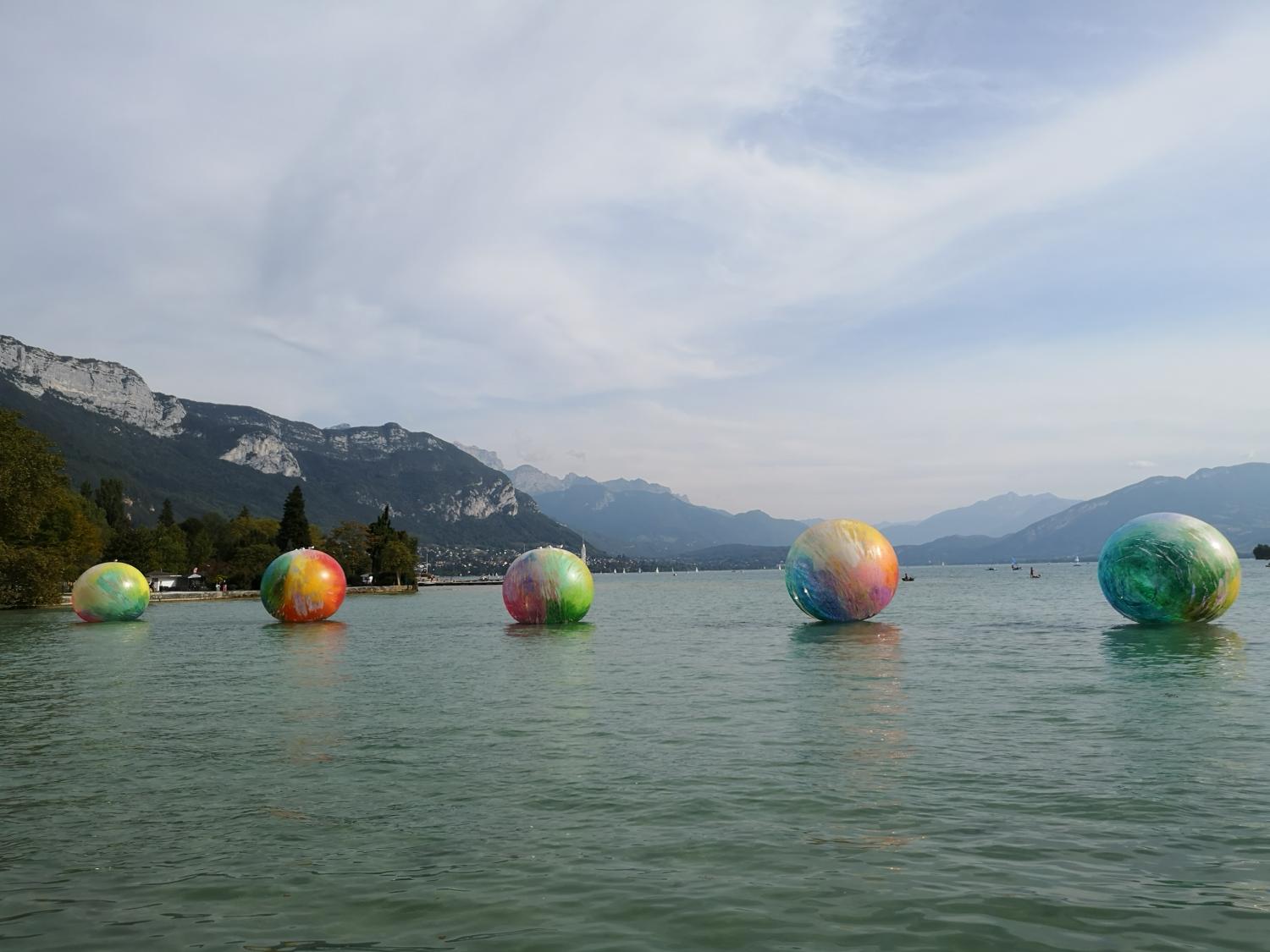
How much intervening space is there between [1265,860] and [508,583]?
30803 millimetres

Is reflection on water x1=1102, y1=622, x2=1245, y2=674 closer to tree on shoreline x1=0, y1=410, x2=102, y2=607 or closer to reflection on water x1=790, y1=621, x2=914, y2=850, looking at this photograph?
reflection on water x1=790, y1=621, x2=914, y2=850

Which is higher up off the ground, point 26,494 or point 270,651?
point 26,494

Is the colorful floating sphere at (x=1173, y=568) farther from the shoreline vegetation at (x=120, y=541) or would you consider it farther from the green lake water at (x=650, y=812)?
the shoreline vegetation at (x=120, y=541)

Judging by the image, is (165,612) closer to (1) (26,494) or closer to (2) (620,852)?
(1) (26,494)

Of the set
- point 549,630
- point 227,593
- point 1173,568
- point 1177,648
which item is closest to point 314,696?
point 549,630

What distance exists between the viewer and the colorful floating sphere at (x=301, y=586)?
139 feet

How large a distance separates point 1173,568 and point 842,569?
9.49 meters

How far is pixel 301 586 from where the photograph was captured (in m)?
42.4

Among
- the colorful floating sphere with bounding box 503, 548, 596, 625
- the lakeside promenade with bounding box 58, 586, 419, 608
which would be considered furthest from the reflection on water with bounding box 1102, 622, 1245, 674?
the lakeside promenade with bounding box 58, 586, 419, 608

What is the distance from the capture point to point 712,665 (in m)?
22.3

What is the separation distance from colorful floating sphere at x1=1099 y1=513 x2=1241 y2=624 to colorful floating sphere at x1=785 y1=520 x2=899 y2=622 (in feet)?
21.8

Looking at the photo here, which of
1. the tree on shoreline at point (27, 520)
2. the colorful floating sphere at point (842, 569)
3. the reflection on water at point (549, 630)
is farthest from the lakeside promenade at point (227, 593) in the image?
the colorful floating sphere at point (842, 569)

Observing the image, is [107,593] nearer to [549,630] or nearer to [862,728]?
[549,630]

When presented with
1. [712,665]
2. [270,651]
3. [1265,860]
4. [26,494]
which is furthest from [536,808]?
→ [26,494]
